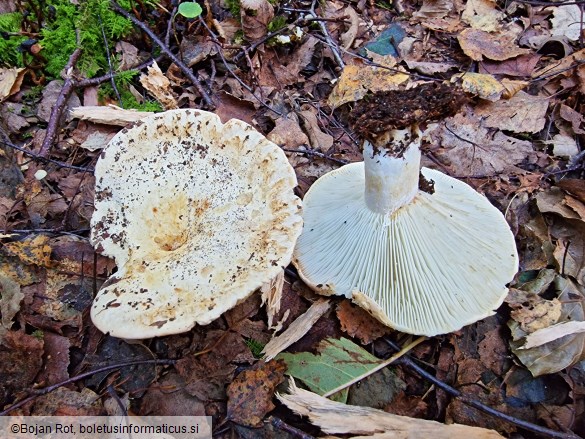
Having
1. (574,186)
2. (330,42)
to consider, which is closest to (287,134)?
(330,42)

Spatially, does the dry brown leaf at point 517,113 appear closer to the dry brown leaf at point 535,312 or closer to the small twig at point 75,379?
the dry brown leaf at point 535,312

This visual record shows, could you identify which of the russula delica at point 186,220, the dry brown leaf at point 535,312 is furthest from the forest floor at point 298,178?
the russula delica at point 186,220

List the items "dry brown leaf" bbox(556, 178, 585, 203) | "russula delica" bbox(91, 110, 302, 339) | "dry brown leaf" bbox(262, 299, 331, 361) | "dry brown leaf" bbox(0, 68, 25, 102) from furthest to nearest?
1. "dry brown leaf" bbox(0, 68, 25, 102)
2. "dry brown leaf" bbox(556, 178, 585, 203)
3. "dry brown leaf" bbox(262, 299, 331, 361)
4. "russula delica" bbox(91, 110, 302, 339)

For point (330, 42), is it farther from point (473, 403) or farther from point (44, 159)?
point (473, 403)

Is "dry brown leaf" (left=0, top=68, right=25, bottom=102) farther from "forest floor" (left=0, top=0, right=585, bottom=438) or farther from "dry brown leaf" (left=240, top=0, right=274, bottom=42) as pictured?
"dry brown leaf" (left=240, top=0, right=274, bottom=42)

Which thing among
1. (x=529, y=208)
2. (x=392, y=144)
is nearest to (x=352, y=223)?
(x=392, y=144)

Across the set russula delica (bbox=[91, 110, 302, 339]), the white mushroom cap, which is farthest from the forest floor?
russula delica (bbox=[91, 110, 302, 339])
